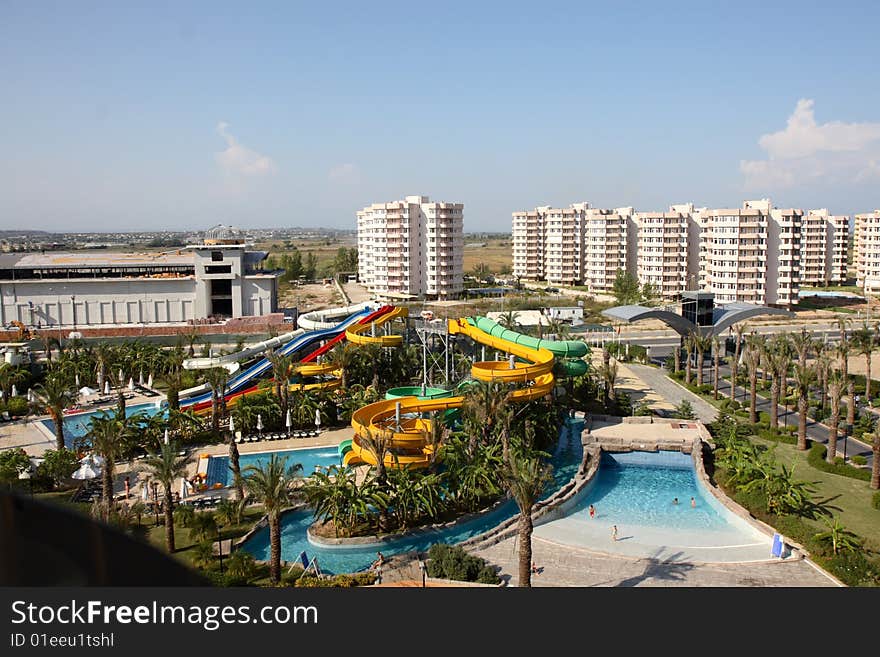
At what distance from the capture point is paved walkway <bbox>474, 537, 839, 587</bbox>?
1781 centimetres

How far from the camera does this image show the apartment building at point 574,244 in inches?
3223

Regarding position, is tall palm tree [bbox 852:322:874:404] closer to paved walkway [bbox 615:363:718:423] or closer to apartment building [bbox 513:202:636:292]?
paved walkway [bbox 615:363:718:423]

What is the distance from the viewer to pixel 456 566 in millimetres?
17766

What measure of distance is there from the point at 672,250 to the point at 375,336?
48972 mm

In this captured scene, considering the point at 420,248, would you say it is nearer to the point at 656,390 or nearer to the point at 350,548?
the point at 656,390

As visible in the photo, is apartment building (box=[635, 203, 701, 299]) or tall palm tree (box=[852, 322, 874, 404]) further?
apartment building (box=[635, 203, 701, 299])

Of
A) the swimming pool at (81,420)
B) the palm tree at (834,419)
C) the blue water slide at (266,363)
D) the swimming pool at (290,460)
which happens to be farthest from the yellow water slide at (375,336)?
the palm tree at (834,419)

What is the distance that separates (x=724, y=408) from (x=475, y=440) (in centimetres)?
1538

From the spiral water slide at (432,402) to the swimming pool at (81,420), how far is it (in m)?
10.8

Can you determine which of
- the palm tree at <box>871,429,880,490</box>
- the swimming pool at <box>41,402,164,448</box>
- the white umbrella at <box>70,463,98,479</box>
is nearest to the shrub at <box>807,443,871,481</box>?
the palm tree at <box>871,429,880,490</box>

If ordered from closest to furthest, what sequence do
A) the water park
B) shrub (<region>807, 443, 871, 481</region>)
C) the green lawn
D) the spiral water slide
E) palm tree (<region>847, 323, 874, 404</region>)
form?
the water park, the green lawn, the spiral water slide, shrub (<region>807, 443, 871, 481</region>), palm tree (<region>847, 323, 874, 404</region>)

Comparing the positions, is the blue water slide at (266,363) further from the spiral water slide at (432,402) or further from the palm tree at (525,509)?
the palm tree at (525,509)

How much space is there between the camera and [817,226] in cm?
7950

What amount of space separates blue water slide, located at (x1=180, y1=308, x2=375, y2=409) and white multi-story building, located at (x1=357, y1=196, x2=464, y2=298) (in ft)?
111
